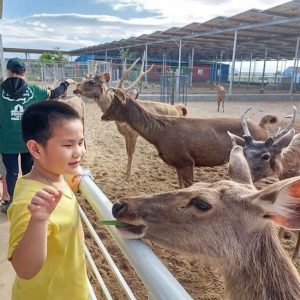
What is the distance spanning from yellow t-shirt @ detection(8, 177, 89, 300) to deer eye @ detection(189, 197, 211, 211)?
27.0 inches

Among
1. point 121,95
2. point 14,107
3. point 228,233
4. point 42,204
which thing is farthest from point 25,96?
point 42,204

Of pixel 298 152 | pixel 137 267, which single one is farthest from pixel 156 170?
pixel 137 267

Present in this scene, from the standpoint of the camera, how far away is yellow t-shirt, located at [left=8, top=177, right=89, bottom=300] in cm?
140

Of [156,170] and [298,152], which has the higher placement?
[298,152]

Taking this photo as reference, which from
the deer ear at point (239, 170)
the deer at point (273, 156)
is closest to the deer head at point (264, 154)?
the deer at point (273, 156)

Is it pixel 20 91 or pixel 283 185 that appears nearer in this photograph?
pixel 283 185

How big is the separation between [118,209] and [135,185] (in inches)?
181

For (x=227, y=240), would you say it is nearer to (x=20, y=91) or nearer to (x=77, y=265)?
(x=77, y=265)

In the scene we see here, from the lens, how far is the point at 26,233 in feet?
3.84

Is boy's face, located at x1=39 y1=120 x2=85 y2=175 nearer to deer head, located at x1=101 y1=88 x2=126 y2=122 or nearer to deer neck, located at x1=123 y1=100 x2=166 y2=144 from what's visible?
deer neck, located at x1=123 y1=100 x2=166 y2=144

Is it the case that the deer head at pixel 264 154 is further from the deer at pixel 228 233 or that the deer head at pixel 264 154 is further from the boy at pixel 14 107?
the boy at pixel 14 107

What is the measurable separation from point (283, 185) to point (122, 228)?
2.60ft

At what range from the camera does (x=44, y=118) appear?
4.82ft

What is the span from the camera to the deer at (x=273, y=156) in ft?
14.9
